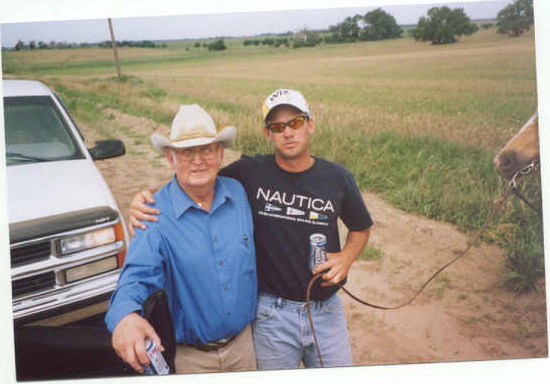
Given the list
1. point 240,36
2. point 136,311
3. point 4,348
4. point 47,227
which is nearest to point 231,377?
point 136,311

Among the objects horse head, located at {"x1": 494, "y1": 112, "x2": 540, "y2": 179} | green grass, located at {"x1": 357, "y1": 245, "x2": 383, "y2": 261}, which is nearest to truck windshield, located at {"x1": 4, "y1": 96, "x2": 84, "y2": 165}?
green grass, located at {"x1": 357, "y1": 245, "x2": 383, "y2": 261}

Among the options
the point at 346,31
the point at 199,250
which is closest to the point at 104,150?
the point at 199,250

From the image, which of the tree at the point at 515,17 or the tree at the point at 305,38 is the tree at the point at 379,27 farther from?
the tree at the point at 515,17

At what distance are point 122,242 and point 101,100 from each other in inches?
70.3

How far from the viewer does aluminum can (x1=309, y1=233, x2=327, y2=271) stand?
220 centimetres

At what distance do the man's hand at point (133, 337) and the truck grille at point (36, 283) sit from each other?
2.68 ft

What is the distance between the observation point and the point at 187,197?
2.07 m

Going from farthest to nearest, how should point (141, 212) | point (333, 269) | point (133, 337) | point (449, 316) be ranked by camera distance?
point (449, 316)
point (333, 269)
point (141, 212)
point (133, 337)

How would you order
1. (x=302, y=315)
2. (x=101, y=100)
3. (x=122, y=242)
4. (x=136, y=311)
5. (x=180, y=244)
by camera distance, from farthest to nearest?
1. (x=101, y=100)
2. (x=122, y=242)
3. (x=302, y=315)
4. (x=180, y=244)
5. (x=136, y=311)

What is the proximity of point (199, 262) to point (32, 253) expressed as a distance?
1068 mm

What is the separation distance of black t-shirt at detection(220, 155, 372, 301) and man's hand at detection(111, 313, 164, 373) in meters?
0.72

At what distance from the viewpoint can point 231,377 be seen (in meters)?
2.59

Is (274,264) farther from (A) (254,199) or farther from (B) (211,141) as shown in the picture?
(B) (211,141)

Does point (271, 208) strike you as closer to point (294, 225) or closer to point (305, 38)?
point (294, 225)
